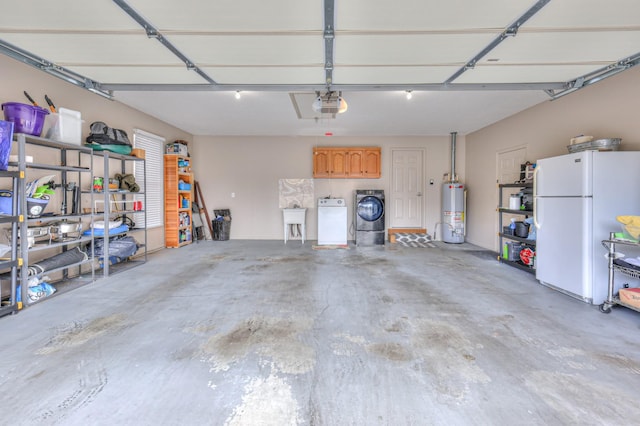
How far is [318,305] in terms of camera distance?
290 cm

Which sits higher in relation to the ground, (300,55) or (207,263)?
(300,55)

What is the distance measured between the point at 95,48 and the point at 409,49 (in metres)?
2.86

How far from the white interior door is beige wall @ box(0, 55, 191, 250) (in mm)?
5232

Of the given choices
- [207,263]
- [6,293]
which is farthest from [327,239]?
[6,293]

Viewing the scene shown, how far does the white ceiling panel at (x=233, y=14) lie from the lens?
198 centimetres

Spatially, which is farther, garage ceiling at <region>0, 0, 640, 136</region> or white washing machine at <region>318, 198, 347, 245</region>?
white washing machine at <region>318, 198, 347, 245</region>

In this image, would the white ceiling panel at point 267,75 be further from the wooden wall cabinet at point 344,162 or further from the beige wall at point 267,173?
the beige wall at point 267,173

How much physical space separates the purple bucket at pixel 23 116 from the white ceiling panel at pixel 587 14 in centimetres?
446

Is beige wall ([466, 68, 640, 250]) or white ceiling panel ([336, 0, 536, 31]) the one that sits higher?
white ceiling panel ([336, 0, 536, 31])

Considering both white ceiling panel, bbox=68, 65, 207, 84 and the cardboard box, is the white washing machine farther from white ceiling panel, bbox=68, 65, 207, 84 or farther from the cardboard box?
the cardboard box

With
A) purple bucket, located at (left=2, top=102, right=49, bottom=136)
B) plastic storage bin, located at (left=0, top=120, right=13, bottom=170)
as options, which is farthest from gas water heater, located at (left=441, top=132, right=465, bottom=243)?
plastic storage bin, located at (left=0, top=120, right=13, bottom=170)

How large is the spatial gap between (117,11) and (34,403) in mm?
2524

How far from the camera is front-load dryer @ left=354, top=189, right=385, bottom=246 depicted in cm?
645

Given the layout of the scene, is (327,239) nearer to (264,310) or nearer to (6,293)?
(264,310)
